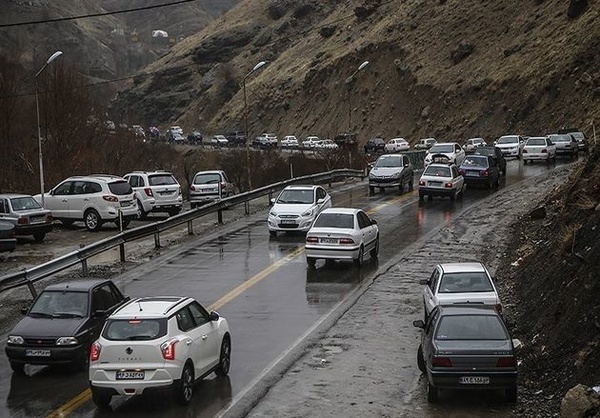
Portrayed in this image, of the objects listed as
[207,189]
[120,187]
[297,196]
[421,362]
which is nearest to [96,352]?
[421,362]

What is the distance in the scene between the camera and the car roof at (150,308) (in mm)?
14156

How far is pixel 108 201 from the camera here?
110ft

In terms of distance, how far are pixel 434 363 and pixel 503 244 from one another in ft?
53.8

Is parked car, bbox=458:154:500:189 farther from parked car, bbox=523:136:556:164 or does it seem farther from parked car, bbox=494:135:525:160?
parked car, bbox=494:135:525:160

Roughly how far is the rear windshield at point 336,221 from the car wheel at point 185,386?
41.1 ft

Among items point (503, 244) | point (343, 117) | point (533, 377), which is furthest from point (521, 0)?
point (533, 377)

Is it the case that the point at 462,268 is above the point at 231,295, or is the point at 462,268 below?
above

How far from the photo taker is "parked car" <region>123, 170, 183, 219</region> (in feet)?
121

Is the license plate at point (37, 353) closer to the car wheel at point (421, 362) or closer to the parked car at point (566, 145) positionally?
the car wheel at point (421, 362)

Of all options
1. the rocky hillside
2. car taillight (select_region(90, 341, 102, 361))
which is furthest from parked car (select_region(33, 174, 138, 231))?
the rocky hillside

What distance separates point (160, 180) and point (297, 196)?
7.50 metres

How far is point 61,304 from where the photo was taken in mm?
16812

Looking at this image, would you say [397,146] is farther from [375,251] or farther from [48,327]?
[48,327]

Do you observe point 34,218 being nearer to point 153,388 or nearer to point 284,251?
point 284,251
